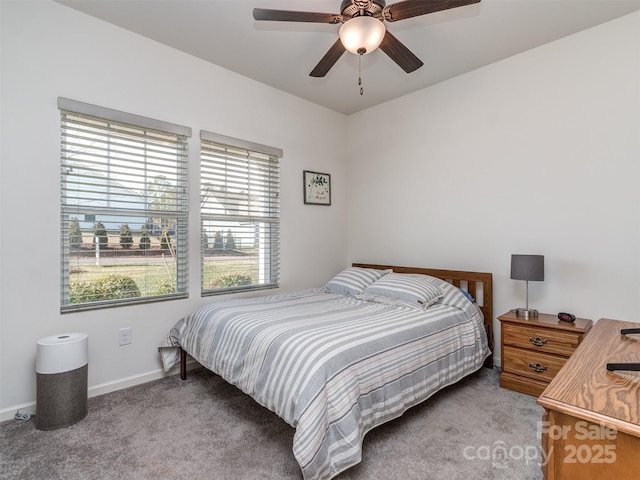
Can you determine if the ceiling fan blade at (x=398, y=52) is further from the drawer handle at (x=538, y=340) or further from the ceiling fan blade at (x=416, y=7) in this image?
the drawer handle at (x=538, y=340)

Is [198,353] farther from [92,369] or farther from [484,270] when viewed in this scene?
[484,270]

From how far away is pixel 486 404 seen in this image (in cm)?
227

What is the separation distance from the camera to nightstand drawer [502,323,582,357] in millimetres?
2238

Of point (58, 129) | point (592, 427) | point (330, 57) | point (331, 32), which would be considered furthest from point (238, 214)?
point (592, 427)

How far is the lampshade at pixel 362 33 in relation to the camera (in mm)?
1831

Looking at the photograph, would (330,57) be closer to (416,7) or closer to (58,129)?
(416,7)

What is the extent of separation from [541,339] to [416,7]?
231 centimetres

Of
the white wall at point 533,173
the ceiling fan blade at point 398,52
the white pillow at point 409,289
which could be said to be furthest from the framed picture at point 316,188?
the ceiling fan blade at point 398,52

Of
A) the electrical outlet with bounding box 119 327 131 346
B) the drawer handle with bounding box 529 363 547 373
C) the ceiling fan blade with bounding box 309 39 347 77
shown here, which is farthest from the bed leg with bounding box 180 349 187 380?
the drawer handle with bounding box 529 363 547 373

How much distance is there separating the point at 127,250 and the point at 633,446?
2894mm

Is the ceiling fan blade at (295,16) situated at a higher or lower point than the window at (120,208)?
higher

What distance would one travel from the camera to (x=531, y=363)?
2408 millimetres

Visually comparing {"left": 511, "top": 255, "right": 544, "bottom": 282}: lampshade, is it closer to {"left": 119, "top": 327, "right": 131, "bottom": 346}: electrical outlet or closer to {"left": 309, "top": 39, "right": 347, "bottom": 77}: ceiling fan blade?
{"left": 309, "top": 39, "right": 347, "bottom": 77}: ceiling fan blade

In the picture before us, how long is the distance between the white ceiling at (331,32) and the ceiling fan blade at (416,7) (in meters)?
0.52
